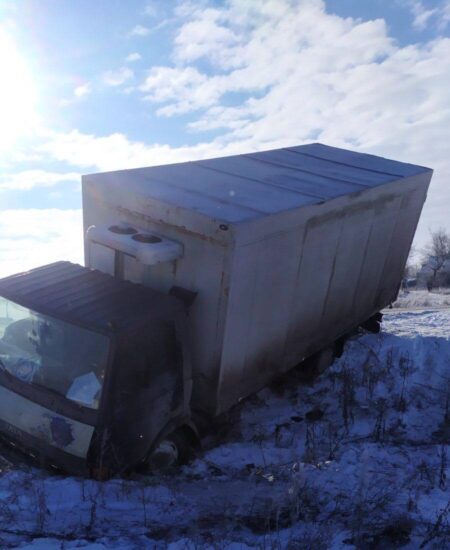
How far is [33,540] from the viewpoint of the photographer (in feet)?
12.9

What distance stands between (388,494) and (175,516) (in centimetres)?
177

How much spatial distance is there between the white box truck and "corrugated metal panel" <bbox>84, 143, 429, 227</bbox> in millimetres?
32

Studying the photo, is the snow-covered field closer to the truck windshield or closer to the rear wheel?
the rear wheel

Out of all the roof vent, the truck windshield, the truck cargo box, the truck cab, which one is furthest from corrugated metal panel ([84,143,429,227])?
the truck windshield

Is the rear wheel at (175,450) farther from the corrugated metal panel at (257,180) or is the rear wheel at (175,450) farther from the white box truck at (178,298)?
the corrugated metal panel at (257,180)

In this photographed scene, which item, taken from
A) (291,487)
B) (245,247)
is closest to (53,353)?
(245,247)

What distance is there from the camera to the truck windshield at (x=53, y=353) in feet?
15.3

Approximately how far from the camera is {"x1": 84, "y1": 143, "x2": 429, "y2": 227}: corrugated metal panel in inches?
229

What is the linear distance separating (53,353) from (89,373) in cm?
40

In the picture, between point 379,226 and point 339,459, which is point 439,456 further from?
point 379,226

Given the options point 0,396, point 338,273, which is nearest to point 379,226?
point 338,273

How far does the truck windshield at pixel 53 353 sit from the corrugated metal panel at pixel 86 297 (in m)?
0.10

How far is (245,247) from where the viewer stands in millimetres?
5371

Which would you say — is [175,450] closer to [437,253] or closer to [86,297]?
[86,297]
